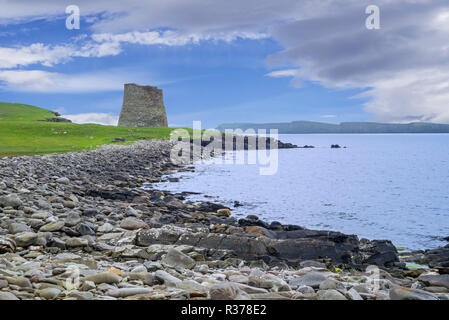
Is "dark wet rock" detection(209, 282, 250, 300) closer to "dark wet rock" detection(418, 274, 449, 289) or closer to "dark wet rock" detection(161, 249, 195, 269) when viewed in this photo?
"dark wet rock" detection(161, 249, 195, 269)

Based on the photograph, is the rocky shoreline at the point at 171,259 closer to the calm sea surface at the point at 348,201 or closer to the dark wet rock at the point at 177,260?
the dark wet rock at the point at 177,260

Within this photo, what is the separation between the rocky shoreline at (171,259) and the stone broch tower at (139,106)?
63.0 metres

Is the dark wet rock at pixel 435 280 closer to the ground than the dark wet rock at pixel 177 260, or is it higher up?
closer to the ground

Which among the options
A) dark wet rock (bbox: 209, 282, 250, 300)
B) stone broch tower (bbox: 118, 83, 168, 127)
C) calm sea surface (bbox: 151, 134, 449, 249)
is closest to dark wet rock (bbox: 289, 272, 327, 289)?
dark wet rock (bbox: 209, 282, 250, 300)

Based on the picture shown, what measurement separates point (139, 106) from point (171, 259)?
237 ft

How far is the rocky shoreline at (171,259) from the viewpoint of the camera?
4879mm

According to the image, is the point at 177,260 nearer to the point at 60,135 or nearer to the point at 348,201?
the point at 348,201

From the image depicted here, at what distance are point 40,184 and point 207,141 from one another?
56.2 metres

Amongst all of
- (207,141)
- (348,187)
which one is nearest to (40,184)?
(348,187)

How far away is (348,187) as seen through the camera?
29.4 m

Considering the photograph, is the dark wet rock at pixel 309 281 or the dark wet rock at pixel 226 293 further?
the dark wet rock at pixel 309 281

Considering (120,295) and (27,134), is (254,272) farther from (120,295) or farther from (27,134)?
(27,134)

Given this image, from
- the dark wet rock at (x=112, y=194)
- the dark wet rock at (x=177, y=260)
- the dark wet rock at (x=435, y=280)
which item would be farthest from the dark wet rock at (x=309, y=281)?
the dark wet rock at (x=112, y=194)

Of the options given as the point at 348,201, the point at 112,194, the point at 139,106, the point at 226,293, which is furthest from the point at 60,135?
the point at 226,293
